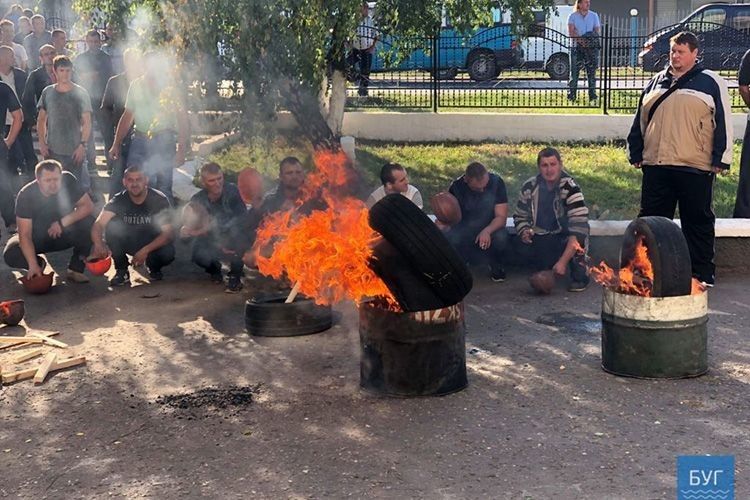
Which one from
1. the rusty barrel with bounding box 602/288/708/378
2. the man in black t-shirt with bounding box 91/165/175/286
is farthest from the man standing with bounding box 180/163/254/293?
the rusty barrel with bounding box 602/288/708/378

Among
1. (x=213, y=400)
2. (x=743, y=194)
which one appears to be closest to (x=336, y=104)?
(x=743, y=194)

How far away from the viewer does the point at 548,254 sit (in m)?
9.53

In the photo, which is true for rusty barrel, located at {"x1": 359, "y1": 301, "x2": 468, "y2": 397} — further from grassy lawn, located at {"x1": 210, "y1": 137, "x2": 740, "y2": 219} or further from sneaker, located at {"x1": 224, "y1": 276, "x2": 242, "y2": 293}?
grassy lawn, located at {"x1": 210, "y1": 137, "x2": 740, "y2": 219}

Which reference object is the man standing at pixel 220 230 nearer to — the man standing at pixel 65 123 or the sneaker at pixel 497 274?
the sneaker at pixel 497 274

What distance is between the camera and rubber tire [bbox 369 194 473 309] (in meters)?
6.14

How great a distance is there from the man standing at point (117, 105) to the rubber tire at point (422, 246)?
19.5 ft

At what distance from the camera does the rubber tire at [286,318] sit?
7.93 meters

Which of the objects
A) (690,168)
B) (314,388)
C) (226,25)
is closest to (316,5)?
(226,25)

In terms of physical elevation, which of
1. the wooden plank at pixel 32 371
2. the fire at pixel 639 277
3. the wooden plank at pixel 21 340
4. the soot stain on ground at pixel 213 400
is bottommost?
the soot stain on ground at pixel 213 400

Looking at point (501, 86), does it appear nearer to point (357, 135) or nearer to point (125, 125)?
point (357, 135)

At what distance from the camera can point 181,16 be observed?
9727 mm

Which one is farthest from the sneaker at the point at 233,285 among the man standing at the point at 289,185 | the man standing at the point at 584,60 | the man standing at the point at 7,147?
the man standing at the point at 584,60

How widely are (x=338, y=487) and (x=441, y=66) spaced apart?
517 inches

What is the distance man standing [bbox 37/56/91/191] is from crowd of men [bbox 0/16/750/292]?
0.5 inches
